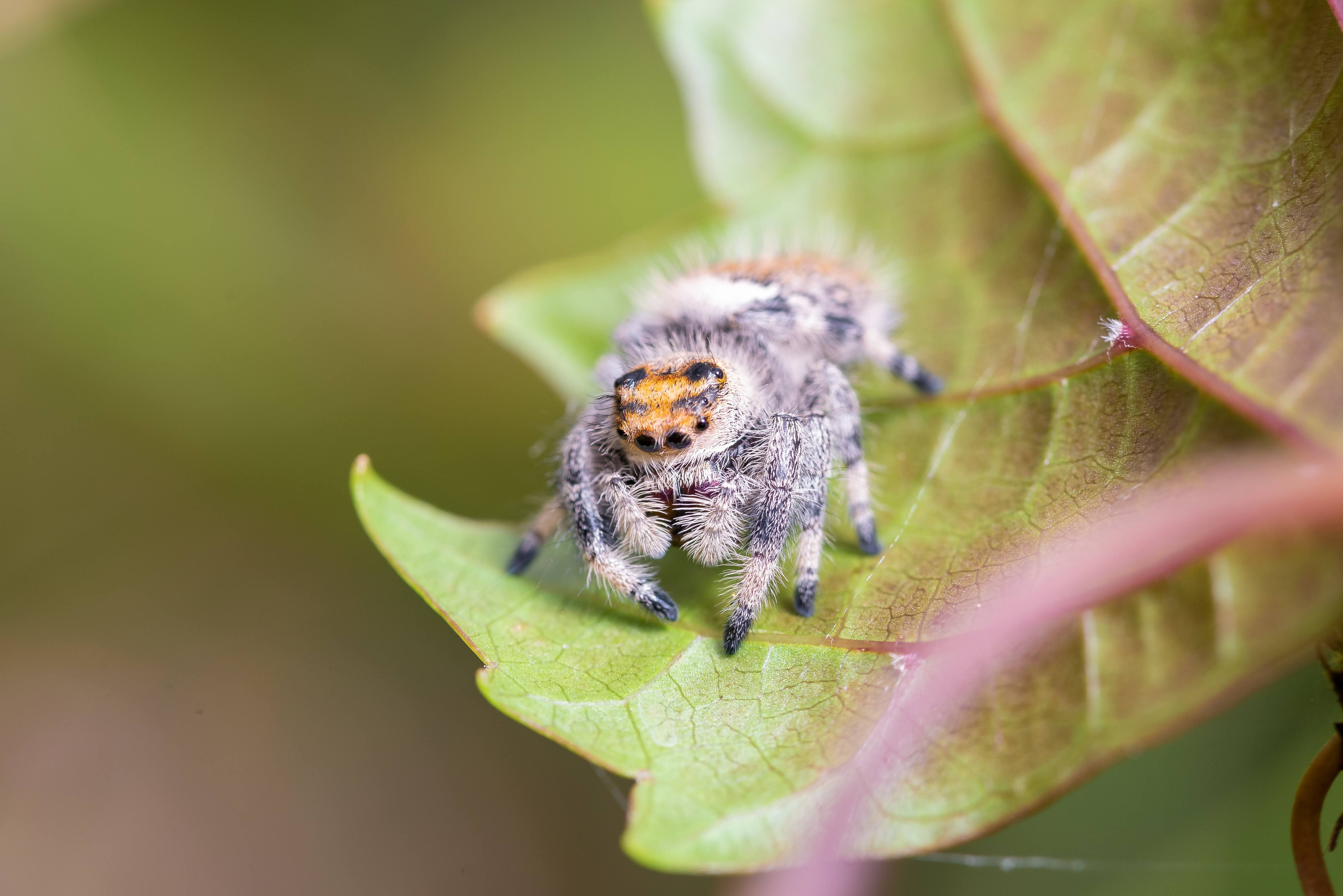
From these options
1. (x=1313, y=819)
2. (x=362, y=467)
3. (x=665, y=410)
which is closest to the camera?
(x=1313, y=819)

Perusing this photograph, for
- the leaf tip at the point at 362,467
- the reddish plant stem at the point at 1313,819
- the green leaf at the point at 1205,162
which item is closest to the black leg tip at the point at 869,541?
the green leaf at the point at 1205,162

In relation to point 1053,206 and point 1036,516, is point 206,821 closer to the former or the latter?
point 1036,516

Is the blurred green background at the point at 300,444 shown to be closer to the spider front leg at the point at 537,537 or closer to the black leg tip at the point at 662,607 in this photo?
the spider front leg at the point at 537,537

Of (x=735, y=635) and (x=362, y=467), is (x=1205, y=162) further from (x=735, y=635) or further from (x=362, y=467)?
(x=362, y=467)

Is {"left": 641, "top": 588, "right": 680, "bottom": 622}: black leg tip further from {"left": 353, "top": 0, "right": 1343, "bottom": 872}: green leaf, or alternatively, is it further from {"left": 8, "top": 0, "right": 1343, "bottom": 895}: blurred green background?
{"left": 8, "top": 0, "right": 1343, "bottom": 895}: blurred green background

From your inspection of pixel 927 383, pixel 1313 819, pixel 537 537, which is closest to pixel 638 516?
pixel 537 537

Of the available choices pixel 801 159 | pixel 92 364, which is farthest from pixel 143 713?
pixel 801 159
